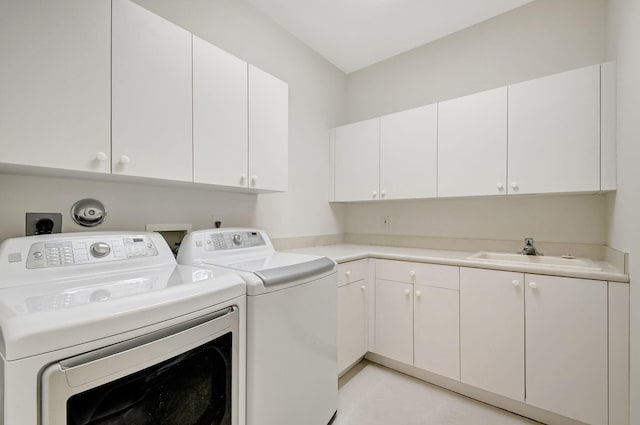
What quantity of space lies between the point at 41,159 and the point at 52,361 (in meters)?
0.75

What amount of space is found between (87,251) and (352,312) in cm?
161

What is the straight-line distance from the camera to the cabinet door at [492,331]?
165cm

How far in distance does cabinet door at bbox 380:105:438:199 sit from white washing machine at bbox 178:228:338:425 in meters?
1.15

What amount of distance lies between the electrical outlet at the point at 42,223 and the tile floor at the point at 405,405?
1770 mm

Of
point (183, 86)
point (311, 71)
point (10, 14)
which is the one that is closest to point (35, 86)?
point (10, 14)

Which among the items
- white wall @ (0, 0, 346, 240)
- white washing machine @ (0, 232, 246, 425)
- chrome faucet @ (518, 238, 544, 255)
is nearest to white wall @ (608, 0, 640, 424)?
chrome faucet @ (518, 238, 544, 255)

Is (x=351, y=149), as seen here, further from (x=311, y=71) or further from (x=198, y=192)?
(x=198, y=192)

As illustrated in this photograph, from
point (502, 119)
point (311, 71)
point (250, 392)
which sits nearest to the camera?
point (250, 392)

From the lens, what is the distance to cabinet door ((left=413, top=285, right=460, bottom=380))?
186cm

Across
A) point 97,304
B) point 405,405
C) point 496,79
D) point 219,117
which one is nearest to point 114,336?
point 97,304

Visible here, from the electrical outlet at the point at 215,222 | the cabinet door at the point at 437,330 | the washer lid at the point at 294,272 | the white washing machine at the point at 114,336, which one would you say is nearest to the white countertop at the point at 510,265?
the cabinet door at the point at 437,330

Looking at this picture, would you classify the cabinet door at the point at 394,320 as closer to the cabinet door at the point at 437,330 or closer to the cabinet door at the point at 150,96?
the cabinet door at the point at 437,330

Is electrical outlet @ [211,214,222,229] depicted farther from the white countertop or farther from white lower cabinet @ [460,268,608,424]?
white lower cabinet @ [460,268,608,424]

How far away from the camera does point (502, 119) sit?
76.3 inches
